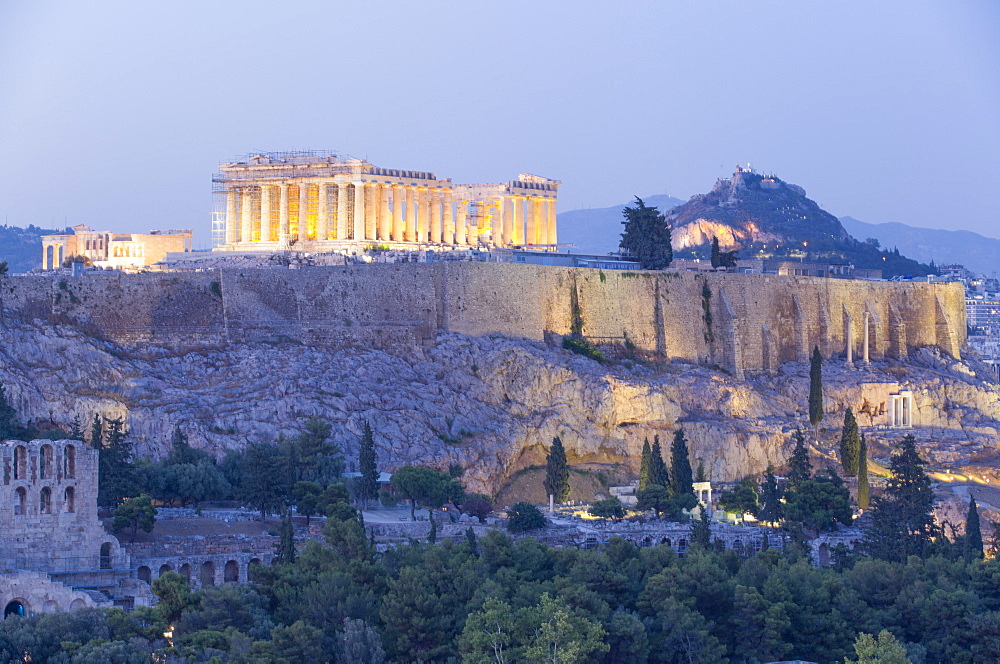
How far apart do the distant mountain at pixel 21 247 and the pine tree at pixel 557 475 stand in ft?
205

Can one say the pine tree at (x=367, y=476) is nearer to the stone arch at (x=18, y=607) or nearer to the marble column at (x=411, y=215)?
the stone arch at (x=18, y=607)

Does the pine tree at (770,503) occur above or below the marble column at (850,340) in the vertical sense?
below

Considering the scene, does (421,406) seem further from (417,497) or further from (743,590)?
(743,590)

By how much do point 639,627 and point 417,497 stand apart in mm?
14617

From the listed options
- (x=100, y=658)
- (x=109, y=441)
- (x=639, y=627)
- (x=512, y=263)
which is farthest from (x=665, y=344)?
(x=100, y=658)

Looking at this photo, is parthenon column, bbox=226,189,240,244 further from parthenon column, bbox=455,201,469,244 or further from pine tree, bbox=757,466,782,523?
pine tree, bbox=757,466,782,523

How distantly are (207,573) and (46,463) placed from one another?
499cm

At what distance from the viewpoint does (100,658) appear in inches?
1412

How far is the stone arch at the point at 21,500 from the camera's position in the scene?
42531 millimetres

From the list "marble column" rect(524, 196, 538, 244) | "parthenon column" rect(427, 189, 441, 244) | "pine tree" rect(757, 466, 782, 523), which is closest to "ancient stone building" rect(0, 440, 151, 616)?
"pine tree" rect(757, 466, 782, 523)

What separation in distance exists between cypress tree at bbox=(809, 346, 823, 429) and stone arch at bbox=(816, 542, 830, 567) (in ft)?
57.2

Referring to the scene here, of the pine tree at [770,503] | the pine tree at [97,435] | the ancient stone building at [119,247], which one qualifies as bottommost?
the pine tree at [770,503]

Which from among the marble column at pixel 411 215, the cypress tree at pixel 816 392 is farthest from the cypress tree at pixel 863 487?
the marble column at pixel 411 215

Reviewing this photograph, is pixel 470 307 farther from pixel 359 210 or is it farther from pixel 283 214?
pixel 283 214
